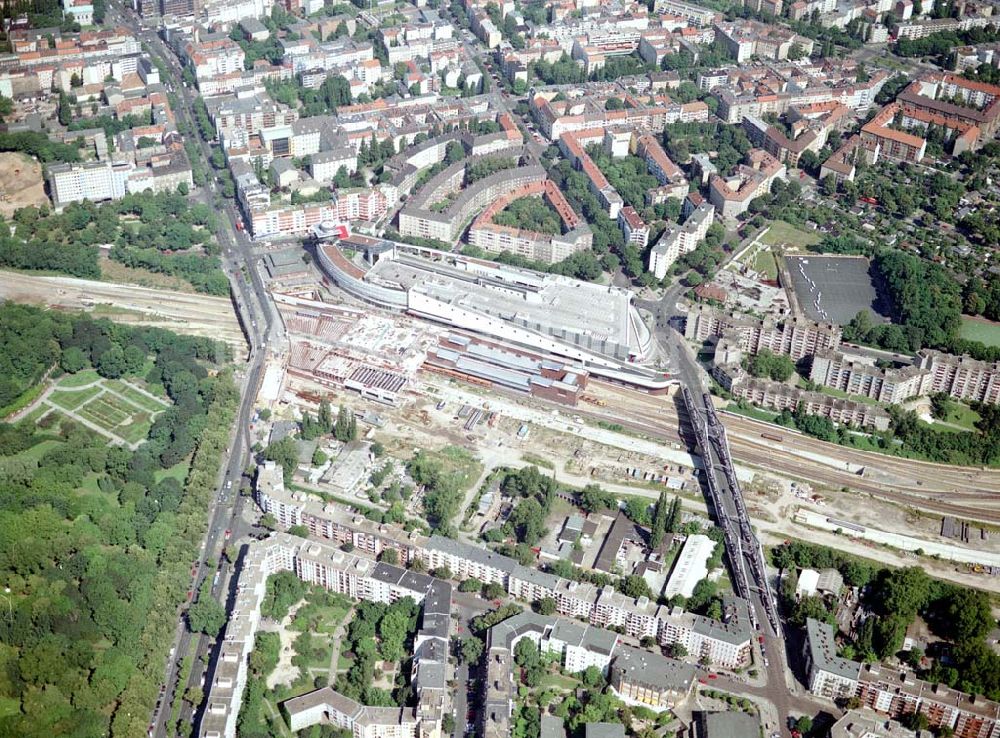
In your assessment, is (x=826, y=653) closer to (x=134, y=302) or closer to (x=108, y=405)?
(x=108, y=405)

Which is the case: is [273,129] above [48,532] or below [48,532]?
above

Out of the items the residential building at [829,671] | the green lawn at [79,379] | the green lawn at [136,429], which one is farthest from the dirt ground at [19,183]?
the residential building at [829,671]

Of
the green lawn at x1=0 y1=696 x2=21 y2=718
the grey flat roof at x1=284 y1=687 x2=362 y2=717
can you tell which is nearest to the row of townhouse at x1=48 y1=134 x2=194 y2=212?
the green lawn at x1=0 y1=696 x2=21 y2=718

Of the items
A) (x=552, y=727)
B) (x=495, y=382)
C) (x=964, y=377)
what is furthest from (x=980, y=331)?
(x=552, y=727)

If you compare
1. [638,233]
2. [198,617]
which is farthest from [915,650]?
[638,233]

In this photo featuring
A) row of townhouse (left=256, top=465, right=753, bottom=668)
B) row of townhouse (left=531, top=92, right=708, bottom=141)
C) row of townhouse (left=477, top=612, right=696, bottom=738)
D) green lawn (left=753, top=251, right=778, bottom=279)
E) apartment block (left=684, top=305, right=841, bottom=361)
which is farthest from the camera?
row of townhouse (left=531, top=92, right=708, bottom=141)

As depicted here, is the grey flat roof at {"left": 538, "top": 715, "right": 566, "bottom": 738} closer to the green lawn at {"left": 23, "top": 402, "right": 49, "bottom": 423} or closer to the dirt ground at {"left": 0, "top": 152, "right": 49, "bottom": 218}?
the green lawn at {"left": 23, "top": 402, "right": 49, "bottom": 423}

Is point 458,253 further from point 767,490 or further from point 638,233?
point 767,490

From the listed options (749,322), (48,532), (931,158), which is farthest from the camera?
(931,158)
